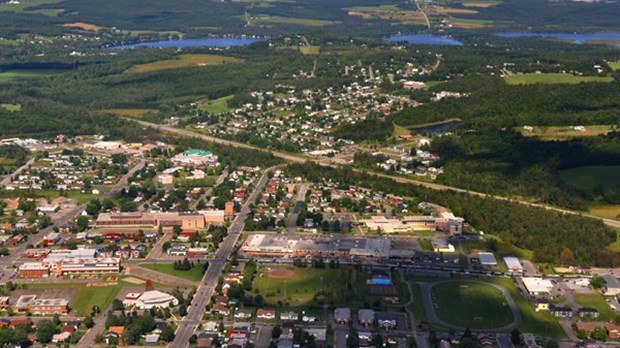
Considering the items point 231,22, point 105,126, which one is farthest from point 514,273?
point 231,22

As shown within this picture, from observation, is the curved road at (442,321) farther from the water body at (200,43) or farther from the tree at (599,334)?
the water body at (200,43)

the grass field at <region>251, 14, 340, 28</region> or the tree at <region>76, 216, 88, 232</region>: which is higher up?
the tree at <region>76, 216, 88, 232</region>

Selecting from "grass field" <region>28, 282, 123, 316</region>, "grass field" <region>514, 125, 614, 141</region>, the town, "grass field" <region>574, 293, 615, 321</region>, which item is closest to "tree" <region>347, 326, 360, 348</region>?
the town

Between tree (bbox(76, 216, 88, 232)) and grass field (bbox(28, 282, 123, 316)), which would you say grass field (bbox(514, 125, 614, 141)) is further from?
grass field (bbox(28, 282, 123, 316))

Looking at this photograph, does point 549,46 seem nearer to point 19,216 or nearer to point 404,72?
point 404,72

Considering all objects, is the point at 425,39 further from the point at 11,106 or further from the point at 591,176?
the point at 591,176

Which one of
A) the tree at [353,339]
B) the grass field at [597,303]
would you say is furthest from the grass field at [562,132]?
the tree at [353,339]
